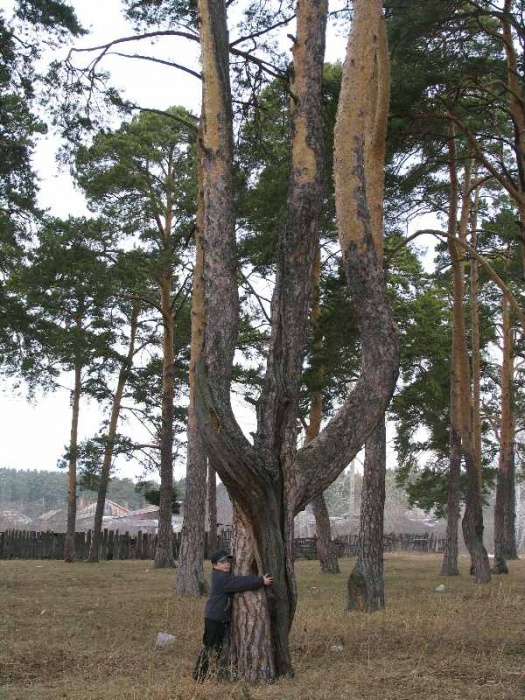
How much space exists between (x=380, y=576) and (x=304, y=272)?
674cm

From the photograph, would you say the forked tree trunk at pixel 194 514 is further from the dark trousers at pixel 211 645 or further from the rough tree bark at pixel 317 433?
the dark trousers at pixel 211 645

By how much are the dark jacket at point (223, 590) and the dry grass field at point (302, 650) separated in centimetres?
58

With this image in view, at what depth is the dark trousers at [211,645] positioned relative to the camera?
671 cm

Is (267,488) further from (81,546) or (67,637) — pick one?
(81,546)

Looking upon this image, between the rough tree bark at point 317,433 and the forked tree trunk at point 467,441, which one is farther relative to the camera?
the rough tree bark at point 317,433

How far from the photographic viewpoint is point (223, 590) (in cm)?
680

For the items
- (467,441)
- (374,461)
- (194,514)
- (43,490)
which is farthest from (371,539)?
(43,490)

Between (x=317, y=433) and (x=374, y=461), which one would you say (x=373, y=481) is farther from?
(x=317, y=433)

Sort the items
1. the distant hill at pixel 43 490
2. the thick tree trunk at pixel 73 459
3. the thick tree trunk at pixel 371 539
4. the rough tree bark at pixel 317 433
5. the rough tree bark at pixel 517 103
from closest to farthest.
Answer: the thick tree trunk at pixel 371 539 → the rough tree bark at pixel 517 103 → the rough tree bark at pixel 317 433 → the thick tree trunk at pixel 73 459 → the distant hill at pixel 43 490

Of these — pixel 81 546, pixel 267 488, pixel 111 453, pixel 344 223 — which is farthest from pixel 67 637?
pixel 81 546

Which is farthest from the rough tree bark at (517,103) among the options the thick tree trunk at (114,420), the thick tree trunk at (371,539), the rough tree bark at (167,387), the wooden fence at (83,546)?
the wooden fence at (83,546)

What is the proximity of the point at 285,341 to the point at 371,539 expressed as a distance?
6292 mm

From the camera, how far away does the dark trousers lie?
6715 mm

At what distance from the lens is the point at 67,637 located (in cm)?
905
